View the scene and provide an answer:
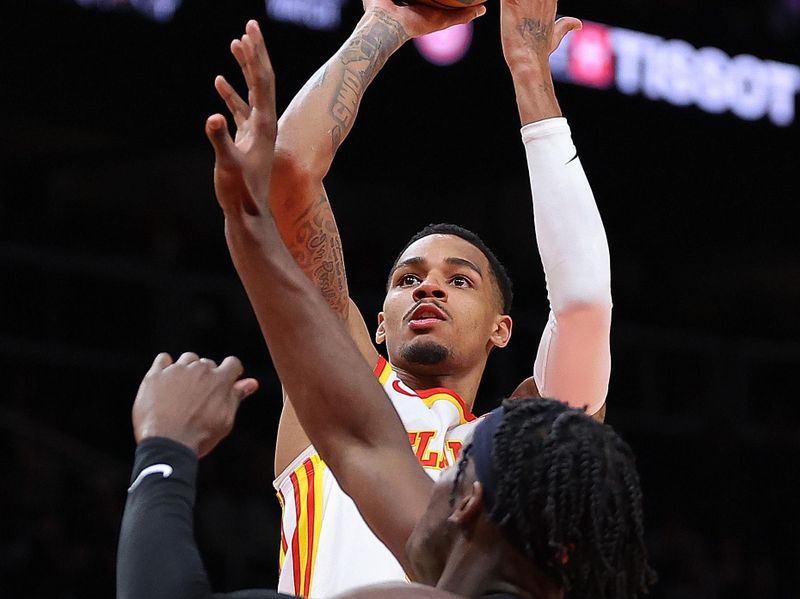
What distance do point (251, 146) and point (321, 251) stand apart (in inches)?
38.3

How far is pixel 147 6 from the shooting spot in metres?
6.70

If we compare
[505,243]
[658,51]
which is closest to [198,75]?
[658,51]

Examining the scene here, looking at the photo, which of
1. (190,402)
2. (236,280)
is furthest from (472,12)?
(236,280)

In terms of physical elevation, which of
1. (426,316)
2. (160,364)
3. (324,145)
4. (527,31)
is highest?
Answer: (527,31)

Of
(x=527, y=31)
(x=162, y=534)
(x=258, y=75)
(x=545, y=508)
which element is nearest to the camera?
(x=162, y=534)

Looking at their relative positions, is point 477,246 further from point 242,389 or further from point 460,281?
point 242,389

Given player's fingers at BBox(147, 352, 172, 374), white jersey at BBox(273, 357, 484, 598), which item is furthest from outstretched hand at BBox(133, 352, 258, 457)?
white jersey at BBox(273, 357, 484, 598)

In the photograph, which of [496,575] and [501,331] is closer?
[496,575]

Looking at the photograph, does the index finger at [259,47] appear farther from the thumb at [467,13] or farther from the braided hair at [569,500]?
the thumb at [467,13]

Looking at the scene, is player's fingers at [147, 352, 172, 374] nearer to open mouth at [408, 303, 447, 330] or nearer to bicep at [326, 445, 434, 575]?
bicep at [326, 445, 434, 575]

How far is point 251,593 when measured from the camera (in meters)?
1.95

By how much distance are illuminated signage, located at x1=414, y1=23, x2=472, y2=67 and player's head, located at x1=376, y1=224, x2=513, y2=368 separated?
374 cm

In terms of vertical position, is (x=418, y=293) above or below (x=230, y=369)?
above

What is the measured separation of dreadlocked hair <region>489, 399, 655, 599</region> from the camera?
6.83 ft
